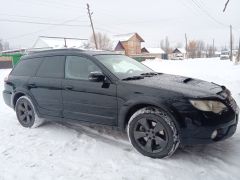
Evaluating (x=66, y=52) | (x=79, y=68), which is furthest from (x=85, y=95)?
(x=66, y=52)

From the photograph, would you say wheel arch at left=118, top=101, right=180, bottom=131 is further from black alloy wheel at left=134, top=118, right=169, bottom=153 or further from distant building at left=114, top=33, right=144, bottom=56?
distant building at left=114, top=33, right=144, bottom=56

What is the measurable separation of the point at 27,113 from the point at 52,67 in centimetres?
122

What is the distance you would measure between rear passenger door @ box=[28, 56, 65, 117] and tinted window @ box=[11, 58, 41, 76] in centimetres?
16

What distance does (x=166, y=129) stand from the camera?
3719mm

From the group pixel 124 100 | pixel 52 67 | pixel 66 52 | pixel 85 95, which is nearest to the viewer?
pixel 124 100

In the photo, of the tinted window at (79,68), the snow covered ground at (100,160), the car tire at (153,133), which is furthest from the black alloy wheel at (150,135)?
the tinted window at (79,68)

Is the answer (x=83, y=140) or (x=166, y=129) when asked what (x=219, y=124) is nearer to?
(x=166, y=129)

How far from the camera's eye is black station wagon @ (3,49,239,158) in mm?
3617

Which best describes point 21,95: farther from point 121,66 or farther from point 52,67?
point 121,66

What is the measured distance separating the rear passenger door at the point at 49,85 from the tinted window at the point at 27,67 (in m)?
0.16

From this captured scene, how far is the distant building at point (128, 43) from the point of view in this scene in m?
54.6

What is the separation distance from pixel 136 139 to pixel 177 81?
1168 mm

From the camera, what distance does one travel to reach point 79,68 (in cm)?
477

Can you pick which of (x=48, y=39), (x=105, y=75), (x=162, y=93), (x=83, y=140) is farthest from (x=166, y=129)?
(x=48, y=39)
